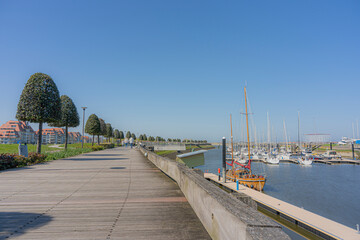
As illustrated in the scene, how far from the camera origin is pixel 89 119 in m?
48.0

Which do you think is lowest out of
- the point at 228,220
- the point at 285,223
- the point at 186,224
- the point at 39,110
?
the point at 285,223

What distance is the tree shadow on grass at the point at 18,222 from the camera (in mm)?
3461

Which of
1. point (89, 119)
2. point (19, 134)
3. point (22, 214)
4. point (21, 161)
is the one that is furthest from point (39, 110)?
point (19, 134)

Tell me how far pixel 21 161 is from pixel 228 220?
14.5 metres

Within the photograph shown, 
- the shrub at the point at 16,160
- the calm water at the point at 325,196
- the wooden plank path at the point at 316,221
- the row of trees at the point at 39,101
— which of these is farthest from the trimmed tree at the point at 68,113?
the calm water at the point at 325,196

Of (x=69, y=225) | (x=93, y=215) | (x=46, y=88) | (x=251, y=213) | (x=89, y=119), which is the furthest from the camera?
(x=89, y=119)

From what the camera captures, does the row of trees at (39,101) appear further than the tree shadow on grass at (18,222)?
Yes

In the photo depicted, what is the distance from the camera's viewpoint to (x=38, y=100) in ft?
57.5

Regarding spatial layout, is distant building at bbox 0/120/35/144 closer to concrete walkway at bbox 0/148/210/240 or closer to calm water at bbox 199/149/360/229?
calm water at bbox 199/149/360/229

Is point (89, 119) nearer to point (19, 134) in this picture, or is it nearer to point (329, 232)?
point (329, 232)

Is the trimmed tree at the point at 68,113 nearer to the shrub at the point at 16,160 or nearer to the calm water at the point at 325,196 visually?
the shrub at the point at 16,160

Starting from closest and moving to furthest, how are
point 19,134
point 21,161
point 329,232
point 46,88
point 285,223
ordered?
point 21,161 < point 329,232 < point 285,223 < point 46,88 < point 19,134

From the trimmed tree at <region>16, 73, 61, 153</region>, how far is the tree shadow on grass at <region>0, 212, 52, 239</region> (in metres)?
15.8

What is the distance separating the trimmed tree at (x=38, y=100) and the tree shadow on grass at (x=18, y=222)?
15.8m
